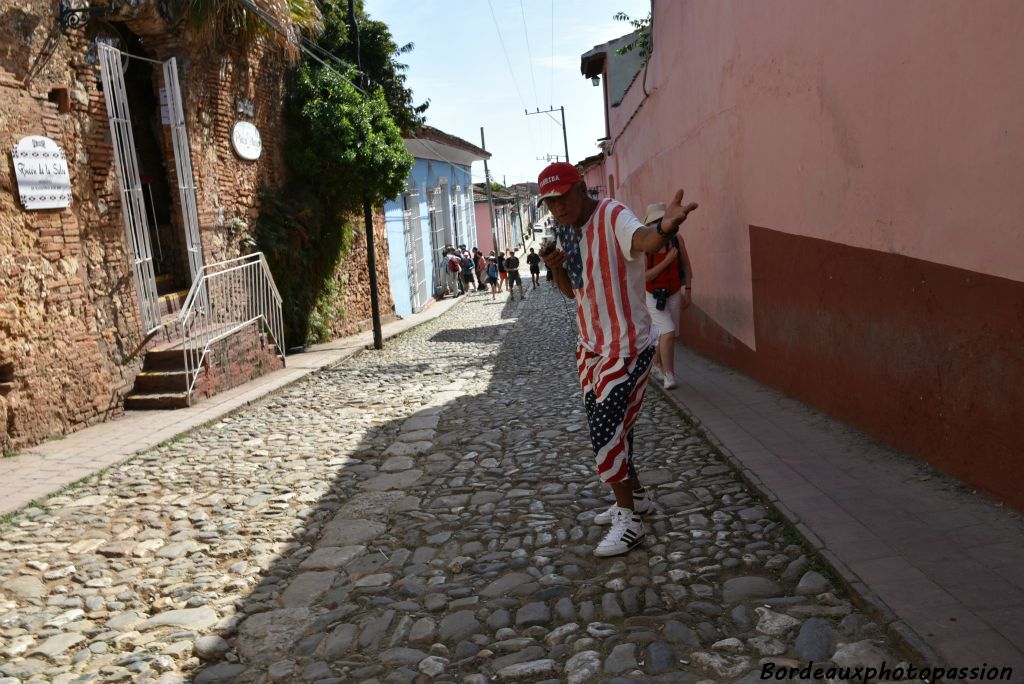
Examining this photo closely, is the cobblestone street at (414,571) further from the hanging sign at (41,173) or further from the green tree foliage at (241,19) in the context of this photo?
the green tree foliage at (241,19)

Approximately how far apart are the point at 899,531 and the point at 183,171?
30.3ft

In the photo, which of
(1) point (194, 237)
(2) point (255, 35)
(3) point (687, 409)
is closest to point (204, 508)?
(3) point (687, 409)

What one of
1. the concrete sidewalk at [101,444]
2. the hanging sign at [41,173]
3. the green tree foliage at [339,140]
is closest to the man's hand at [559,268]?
the concrete sidewalk at [101,444]

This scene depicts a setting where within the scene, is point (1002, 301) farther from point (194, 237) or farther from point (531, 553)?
point (194, 237)

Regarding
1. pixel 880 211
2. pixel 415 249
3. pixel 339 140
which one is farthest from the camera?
pixel 415 249

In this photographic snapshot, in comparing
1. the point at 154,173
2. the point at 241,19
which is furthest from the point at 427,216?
the point at 241,19

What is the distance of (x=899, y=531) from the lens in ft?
11.7

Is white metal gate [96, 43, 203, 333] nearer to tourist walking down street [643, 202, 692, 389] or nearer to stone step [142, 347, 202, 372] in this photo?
stone step [142, 347, 202, 372]

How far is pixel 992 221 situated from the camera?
3.57 m

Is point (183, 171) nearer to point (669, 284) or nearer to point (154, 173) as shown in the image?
point (154, 173)

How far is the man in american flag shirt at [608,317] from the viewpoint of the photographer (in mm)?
3678

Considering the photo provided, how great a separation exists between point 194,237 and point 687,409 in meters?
6.86

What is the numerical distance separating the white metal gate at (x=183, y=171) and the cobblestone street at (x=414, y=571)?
4.30m

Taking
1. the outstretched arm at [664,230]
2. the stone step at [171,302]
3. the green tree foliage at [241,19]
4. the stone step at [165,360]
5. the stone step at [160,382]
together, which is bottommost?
the stone step at [160,382]
